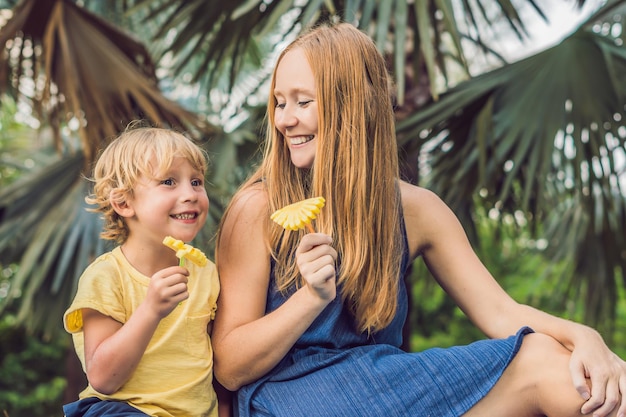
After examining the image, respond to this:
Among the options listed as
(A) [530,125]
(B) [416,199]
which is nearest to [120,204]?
(B) [416,199]

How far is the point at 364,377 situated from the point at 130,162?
660mm

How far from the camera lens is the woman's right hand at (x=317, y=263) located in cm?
153

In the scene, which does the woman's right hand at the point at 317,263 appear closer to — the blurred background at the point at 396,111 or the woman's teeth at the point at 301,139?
the woman's teeth at the point at 301,139

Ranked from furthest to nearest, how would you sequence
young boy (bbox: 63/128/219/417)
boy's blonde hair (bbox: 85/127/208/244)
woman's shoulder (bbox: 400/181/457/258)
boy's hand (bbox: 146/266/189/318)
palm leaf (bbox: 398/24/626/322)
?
palm leaf (bbox: 398/24/626/322) → woman's shoulder (bbox: 400/181/457/258) → boy's blonde hair (bbox: 85/127/208/244) → young boy (bbox: 63/128/219/417) → boy's hand (bbox: 146/266/189/318)

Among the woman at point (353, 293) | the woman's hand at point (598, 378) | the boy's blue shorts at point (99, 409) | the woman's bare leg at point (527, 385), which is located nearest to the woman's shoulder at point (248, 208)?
the woman at point (353, 293)

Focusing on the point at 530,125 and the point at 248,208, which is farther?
the point at 530,125

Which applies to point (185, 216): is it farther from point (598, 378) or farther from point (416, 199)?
point (598, 378)

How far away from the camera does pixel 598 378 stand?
1569 millimetres

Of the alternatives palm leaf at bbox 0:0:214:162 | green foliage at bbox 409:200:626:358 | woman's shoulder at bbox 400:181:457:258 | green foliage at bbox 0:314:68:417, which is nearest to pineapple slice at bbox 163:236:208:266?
woman's shoulder at bbox 400:181:457:258

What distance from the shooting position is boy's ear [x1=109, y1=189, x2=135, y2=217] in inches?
68.2

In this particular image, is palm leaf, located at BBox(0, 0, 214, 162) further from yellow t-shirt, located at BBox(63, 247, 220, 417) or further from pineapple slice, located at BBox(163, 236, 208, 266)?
pineapple slice, located at BBox(163, 236, 208, 266)

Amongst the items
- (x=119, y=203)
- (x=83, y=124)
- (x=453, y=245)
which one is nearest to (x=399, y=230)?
(x=453, y=245)

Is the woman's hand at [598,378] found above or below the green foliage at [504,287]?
above

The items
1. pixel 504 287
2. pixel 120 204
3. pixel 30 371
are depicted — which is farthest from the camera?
pixel 30 371
